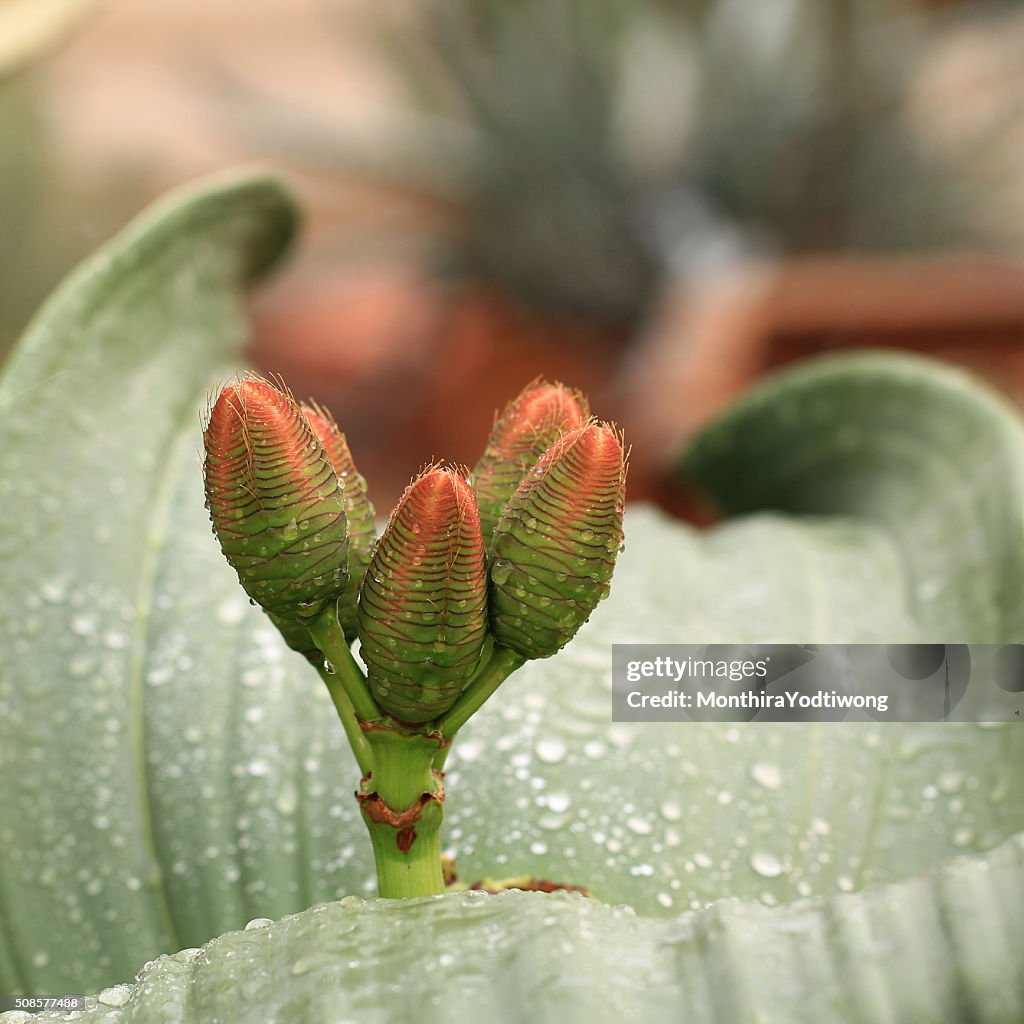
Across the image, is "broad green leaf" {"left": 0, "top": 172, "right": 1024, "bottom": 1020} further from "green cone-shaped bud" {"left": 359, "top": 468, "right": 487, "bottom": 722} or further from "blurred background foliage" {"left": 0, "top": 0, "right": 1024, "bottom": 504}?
"blurred background foliage" {"left": 0, "top": 0, "right": 1024, "bottom": 504}

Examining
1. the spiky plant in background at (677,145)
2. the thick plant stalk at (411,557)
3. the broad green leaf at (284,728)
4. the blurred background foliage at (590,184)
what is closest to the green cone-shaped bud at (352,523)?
the thick plant stalk at (411,557)

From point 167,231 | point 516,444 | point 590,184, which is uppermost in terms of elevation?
point 590,184

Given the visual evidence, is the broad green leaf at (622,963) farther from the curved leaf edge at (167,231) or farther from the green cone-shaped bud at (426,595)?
the curved leaf edge at (167,231)

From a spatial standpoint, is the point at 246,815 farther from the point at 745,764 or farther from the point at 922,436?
the point at 922,436

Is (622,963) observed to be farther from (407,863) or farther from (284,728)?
(284,728)

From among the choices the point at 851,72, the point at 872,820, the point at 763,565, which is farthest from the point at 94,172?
the point at 872,820

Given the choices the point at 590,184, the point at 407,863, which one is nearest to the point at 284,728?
the point at 407,863
